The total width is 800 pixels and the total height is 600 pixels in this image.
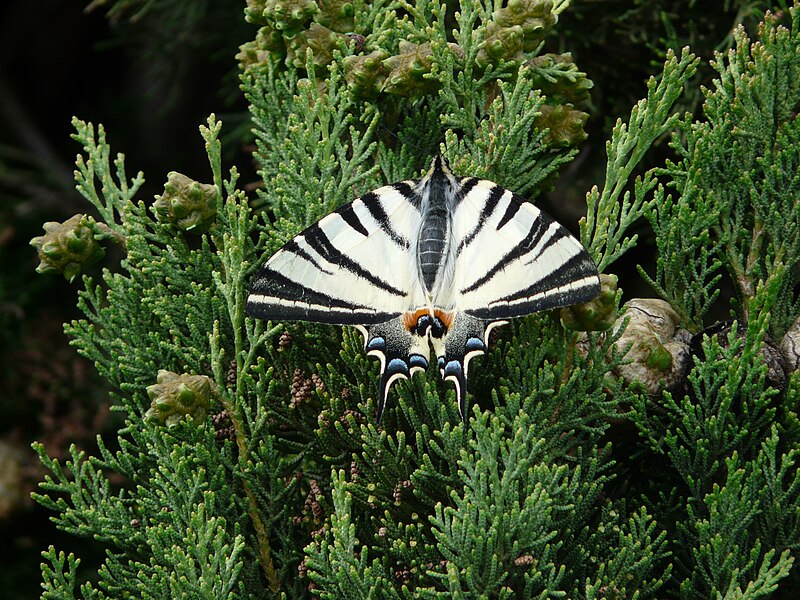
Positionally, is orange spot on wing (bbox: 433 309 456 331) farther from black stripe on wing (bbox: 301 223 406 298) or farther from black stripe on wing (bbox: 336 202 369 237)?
black stripe on wing (bbox: 336 202 369 237)

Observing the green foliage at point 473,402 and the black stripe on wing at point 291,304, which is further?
the black stripe on wing at point 291,304

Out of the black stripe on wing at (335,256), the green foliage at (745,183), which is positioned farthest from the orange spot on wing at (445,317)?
the green foliage at (745,183)

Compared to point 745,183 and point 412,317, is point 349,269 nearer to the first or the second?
point 412,317

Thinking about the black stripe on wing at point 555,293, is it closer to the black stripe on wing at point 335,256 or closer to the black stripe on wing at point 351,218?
the black stripe on wing at point 335,256

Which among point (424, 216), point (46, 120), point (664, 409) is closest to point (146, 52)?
point (46, 120)

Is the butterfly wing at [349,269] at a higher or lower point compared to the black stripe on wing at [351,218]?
lower

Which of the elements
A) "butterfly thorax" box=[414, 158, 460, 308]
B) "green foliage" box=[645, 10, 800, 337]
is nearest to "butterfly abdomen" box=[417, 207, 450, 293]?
"butterfly thorax" box=[414, 158, 460, 308]

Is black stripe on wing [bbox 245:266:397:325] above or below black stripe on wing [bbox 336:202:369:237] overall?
below
